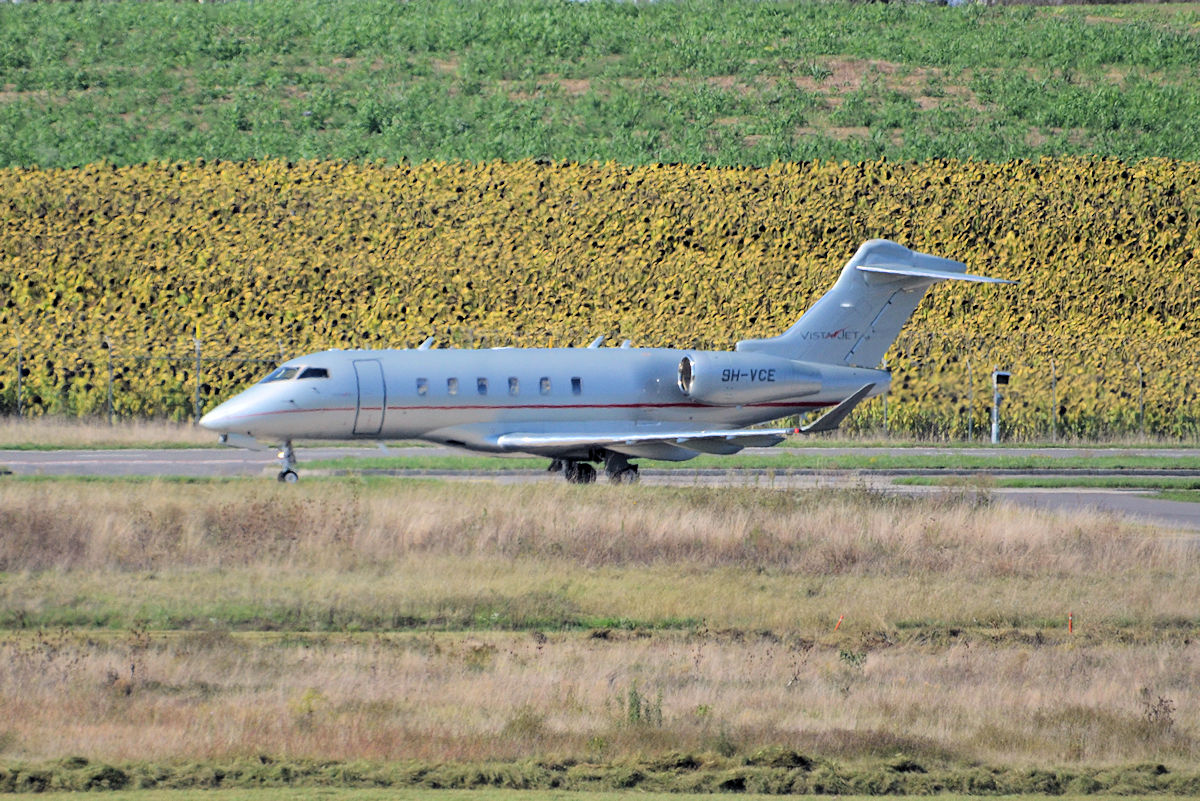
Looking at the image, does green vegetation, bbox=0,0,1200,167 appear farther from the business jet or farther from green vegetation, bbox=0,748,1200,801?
green vegetation, bbox=0,748,1200,801

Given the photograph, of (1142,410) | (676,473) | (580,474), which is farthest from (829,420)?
(1142,410)

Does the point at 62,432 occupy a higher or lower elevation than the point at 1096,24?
lower

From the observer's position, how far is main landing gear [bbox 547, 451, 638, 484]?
2969cm

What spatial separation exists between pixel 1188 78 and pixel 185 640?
235 feet

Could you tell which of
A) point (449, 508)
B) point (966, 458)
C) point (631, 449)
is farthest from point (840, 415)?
point (966, 458)

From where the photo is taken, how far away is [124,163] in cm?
6656

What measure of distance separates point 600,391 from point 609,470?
1.56 meters

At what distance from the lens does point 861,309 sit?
109 ft

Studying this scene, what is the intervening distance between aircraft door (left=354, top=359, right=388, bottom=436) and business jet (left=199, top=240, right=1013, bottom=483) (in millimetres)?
22

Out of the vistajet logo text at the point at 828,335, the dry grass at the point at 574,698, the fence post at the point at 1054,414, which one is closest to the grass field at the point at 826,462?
the vistajet logo text at the point at 828,335

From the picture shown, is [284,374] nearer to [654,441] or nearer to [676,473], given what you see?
[654,441]

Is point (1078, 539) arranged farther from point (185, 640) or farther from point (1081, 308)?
point (1081, 308)

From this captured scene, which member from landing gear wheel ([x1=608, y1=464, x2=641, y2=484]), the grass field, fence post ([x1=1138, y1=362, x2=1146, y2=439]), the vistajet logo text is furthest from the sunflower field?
landing gear wheel ([x1=608, y1=464, x2=641, y2=484])

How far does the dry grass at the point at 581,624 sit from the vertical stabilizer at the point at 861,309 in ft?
24.4
